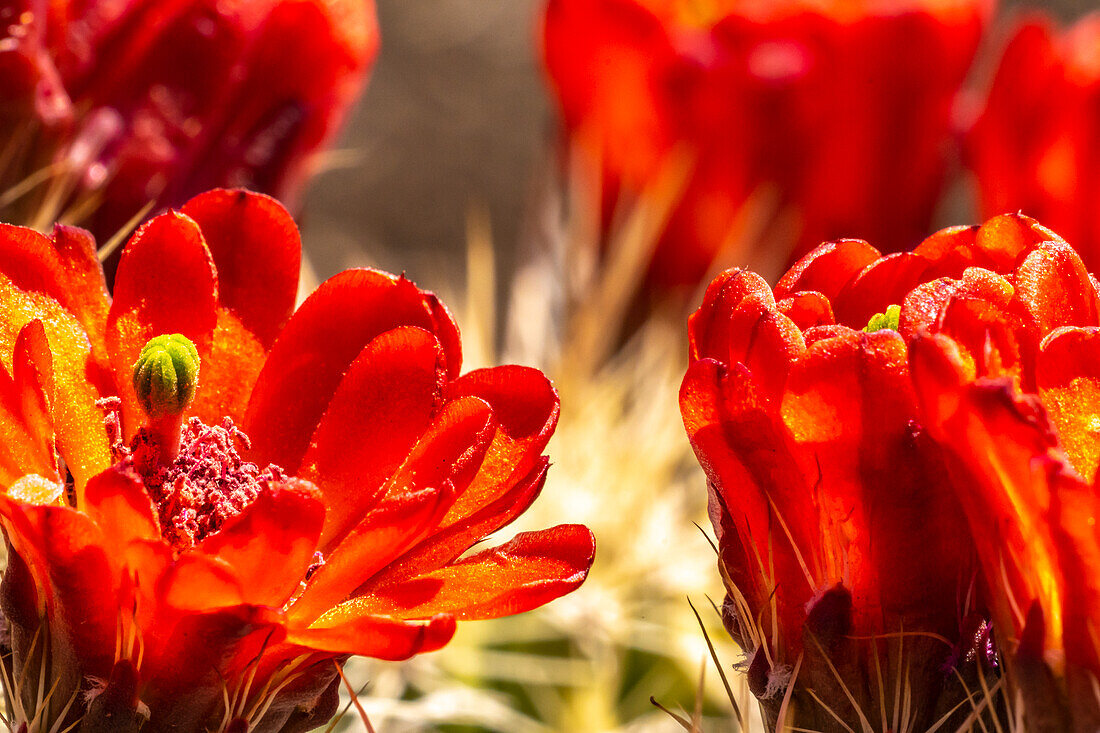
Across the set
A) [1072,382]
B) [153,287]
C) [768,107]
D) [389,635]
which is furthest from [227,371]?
[768,107]

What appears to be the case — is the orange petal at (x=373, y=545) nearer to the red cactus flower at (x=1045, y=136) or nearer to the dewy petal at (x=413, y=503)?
the dewy petal at (x=413, y=503)

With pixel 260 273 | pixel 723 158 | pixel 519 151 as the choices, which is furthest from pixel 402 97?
pixel 260 273

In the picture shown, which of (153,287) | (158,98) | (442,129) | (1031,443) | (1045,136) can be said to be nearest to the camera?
(1031,443)

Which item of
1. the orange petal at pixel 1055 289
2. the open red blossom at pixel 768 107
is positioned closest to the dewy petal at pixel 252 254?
the orange petal at pixel 1055 289

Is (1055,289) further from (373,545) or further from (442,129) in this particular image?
(442,129)

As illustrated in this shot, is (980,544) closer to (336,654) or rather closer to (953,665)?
(953,665)

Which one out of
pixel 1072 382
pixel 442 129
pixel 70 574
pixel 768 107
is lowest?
pixel 70 574
